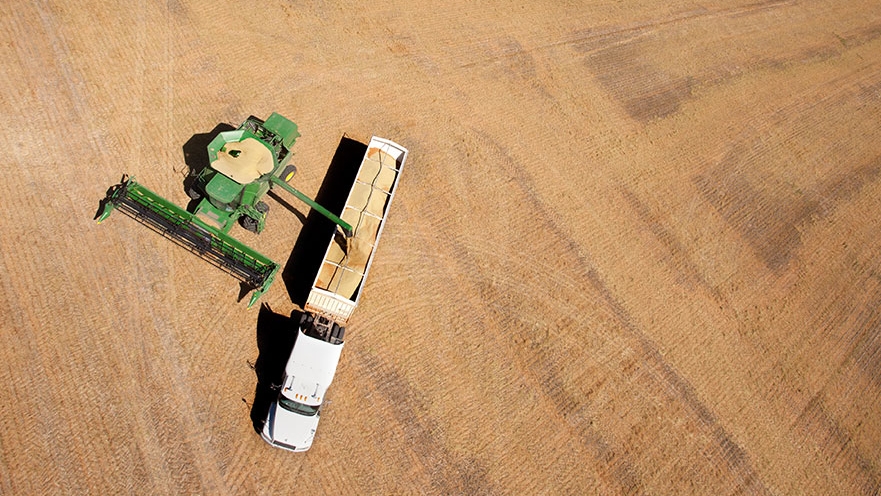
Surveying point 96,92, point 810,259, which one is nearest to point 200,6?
point 96,92

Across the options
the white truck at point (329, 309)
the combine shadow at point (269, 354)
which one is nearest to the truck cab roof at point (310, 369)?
the white truck at point (329, 309)

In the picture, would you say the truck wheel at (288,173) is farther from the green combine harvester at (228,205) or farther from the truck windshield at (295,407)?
the truck windshield at (295,407)

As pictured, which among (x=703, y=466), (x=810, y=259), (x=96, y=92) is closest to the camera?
(x=703, y=466)

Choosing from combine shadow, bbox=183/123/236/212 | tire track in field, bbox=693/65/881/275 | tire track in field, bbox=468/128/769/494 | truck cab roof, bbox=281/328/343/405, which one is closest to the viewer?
truck cab roof, bbox=281/328/343/405

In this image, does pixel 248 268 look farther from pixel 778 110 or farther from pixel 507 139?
pixel 778 110

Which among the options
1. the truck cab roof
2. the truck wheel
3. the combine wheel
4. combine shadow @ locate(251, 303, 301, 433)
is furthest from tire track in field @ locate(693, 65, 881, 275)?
the combine wheel

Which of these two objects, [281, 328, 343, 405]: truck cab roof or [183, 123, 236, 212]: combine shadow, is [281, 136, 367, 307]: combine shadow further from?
[183, 123, 236, 212]: combine shadow
